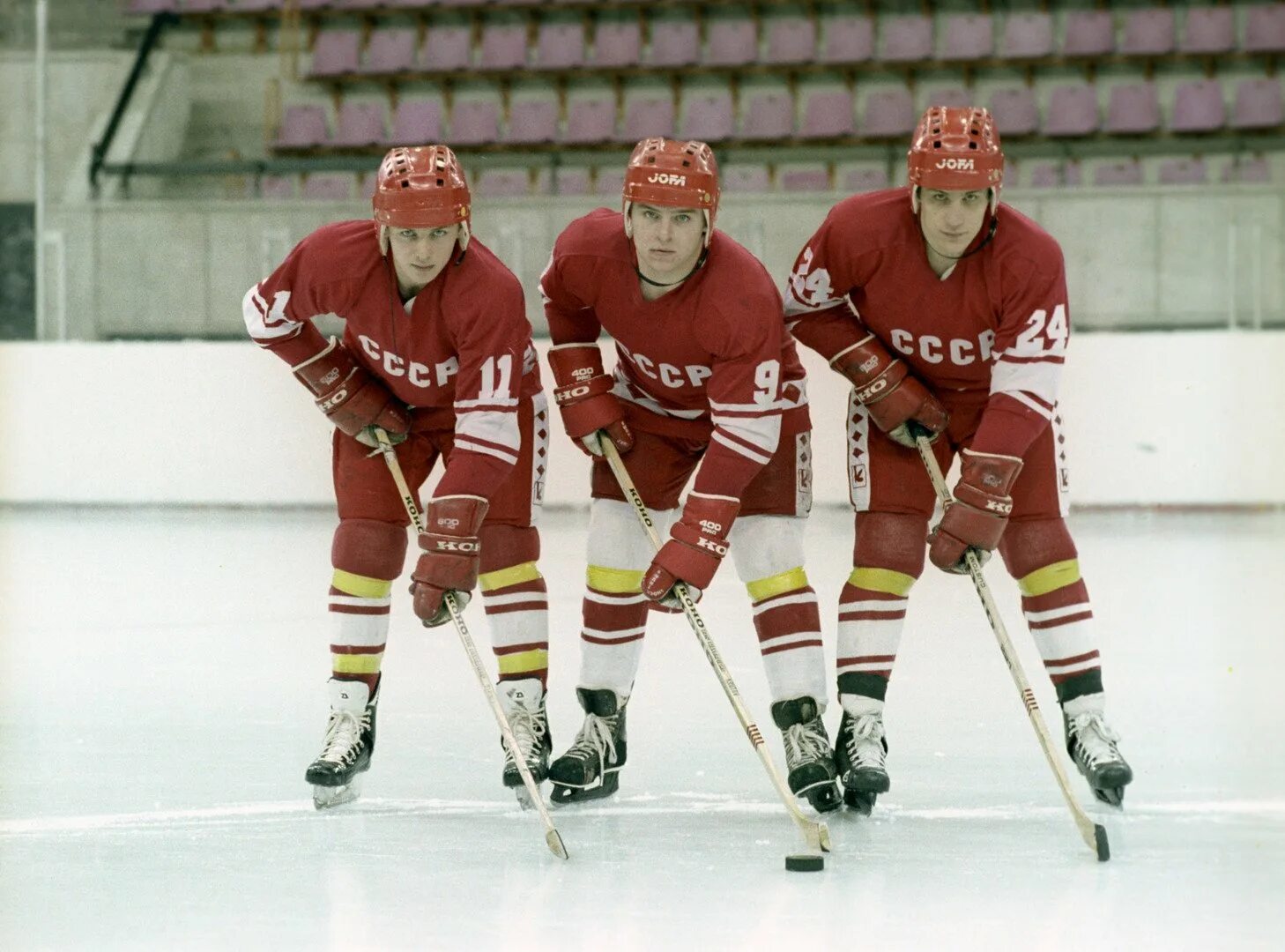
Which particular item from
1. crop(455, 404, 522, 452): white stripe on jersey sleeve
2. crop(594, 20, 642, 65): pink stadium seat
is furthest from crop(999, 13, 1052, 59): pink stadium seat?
crop(455, 404, 522, 452): white stripe on jersey sleeve

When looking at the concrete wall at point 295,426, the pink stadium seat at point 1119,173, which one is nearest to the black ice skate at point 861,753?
the concrete wall at point 295,426

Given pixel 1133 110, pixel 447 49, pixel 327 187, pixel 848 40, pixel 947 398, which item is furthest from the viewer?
pixel 447 49

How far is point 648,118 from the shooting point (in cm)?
1102

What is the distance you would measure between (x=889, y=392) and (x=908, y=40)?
8593 mm

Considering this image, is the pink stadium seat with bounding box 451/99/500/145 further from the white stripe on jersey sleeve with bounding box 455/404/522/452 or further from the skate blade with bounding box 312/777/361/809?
the skate blade with bounding box 312/777/361/809

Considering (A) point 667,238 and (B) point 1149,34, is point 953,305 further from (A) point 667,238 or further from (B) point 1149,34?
(B) point 1149,34

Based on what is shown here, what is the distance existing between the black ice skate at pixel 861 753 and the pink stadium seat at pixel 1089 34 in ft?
28.6

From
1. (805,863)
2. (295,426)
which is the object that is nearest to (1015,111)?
(295,426)

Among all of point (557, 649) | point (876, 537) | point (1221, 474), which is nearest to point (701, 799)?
point (876, 537)

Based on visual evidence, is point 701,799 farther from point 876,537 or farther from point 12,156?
point 12,156

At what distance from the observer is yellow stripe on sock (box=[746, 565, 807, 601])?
10.3ft

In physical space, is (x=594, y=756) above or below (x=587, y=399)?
below

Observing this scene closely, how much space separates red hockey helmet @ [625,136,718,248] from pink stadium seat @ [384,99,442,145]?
8.53 meters

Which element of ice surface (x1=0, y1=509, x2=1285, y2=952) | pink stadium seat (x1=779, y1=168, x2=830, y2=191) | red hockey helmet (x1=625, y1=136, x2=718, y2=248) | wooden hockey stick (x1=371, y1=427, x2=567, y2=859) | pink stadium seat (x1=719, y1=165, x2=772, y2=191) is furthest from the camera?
pink stadium seat (x1=779, y1=168, x2=830, y2=191)
